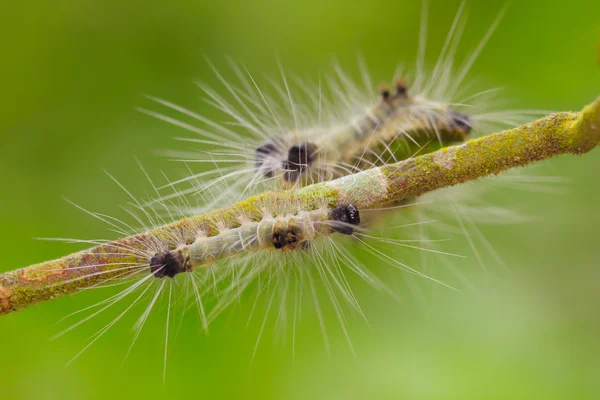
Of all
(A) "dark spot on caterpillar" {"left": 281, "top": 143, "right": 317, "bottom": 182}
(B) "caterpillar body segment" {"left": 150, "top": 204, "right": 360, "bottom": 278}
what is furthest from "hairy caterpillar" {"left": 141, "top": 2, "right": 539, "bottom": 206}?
(B) "caterpillar body segment" {"left": 150, "top": 204, "right": 360, "bottom": 278}

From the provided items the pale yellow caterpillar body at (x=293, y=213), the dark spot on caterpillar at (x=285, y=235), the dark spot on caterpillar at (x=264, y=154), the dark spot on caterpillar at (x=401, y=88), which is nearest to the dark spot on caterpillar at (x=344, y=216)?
the pale yellow caterpillar body at (x=293, y=213)

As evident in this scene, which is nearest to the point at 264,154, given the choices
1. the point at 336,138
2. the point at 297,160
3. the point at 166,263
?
the point at 297,160

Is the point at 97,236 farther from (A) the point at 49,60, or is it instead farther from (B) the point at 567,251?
(B) the point at 567,251

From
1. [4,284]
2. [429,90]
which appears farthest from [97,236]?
[429,90]

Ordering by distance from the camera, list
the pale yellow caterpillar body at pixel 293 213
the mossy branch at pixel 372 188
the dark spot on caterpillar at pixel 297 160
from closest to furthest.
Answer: the mossy branch at pixel 372 188, the pale yellow caterpillar body at pixel 293 213, the dark spot on caterpillar at pixel 297 160

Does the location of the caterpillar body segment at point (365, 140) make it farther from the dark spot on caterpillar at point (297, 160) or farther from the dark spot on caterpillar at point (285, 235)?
the dark spot on caterpillar at point (285, 235)

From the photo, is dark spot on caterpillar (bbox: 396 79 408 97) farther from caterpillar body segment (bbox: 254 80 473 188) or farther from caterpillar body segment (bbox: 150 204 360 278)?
caterpillar body segment (bbox: 150 204 360 278)
